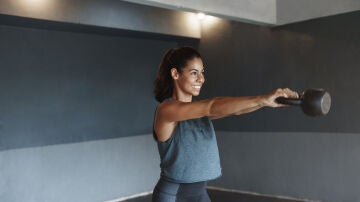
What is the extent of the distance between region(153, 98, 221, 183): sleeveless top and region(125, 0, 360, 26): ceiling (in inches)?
72.0

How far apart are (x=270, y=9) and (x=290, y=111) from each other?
1.02 metres

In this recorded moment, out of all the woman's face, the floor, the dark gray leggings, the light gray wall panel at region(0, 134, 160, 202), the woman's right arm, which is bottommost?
the floor

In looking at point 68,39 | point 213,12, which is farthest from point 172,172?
point 68,39

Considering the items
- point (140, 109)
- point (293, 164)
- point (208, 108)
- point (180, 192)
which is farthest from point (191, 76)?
point (140, 109)

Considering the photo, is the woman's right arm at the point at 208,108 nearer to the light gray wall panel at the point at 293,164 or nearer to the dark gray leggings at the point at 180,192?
the dark gray leggings at the point at 180,192

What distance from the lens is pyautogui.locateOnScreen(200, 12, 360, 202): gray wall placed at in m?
3.65

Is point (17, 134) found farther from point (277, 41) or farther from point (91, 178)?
point (277, 41)

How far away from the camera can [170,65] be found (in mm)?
1479

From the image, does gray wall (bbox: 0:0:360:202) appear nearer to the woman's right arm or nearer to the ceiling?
the ceiling

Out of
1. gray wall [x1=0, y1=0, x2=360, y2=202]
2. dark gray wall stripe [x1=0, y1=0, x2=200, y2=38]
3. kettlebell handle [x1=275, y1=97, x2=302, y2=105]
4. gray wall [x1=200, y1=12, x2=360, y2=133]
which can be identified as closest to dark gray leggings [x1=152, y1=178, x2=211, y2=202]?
kettlebell handle [x1=275, y1=97, x2=302, y2=105]

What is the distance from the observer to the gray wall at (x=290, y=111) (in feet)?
12.0

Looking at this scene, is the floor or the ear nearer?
the ear

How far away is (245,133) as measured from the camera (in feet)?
14.5

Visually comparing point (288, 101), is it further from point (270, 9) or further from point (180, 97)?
point (270, 9)
